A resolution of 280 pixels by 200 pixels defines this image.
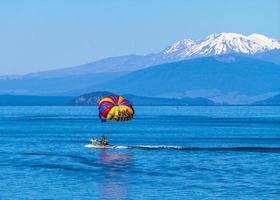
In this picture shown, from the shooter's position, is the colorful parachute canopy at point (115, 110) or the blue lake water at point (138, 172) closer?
the blue lake water at point (138, 172)

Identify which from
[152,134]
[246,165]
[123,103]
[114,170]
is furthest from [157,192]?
[152,134]

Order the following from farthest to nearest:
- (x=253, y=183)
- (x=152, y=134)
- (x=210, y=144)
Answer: (x=152, y=134) → (x=210, y=144) → (x=253, y=183)

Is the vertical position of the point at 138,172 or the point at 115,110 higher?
the point at 115,110

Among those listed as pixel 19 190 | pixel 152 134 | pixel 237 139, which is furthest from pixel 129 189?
pixel 152 134

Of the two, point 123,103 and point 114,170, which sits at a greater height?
point 123,103

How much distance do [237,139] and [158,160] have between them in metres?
51.5

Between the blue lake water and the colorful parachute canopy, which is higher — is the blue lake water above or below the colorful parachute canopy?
below

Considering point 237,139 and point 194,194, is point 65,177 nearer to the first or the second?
point 194,194

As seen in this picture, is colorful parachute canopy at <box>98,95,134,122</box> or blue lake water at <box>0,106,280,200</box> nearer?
blue lake water at <box>0,106,280,200</box>

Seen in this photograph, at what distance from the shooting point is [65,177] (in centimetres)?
8188

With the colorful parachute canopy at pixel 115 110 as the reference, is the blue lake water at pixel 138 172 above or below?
below

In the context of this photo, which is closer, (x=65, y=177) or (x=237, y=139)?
(x=65, y=177)

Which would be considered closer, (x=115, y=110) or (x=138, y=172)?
(x=138, y=172)

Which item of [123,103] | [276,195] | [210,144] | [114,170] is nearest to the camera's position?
[276,195]
